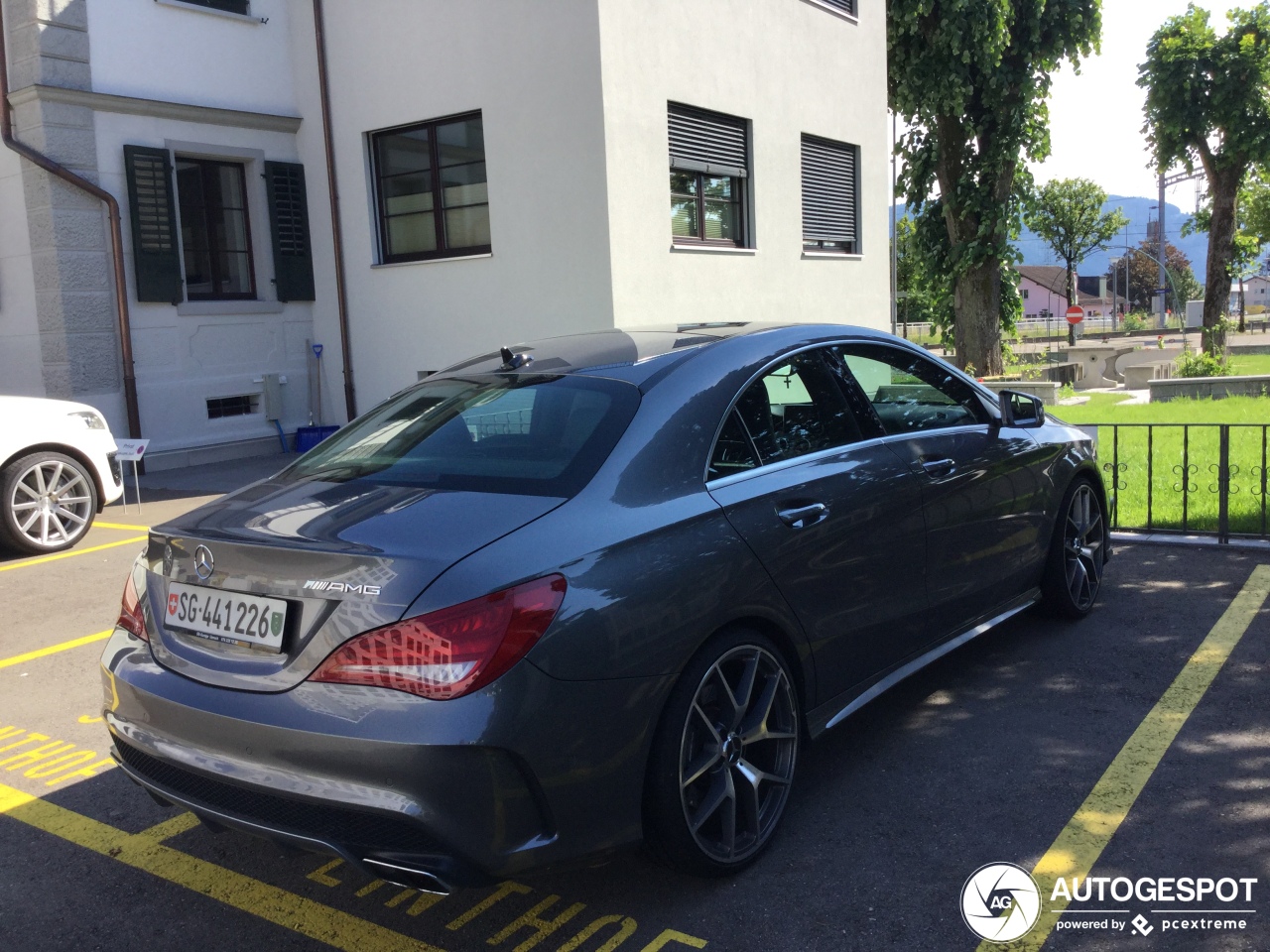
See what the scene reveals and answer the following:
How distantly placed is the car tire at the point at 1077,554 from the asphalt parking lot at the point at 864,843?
37 cm

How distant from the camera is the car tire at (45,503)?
7996 millimetres

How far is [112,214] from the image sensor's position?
465 inches

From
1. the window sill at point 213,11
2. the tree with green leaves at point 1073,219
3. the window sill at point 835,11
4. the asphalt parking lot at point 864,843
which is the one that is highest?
the tree with green leaves at point 1073,219

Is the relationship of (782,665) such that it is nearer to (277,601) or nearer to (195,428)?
(277,601)

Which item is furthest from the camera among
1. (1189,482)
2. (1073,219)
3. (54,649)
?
(1073,219)

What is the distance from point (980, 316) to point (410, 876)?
68.4 ft

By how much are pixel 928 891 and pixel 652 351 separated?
6.15ft

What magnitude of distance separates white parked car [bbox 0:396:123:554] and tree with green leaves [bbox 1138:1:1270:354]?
24205 millimetres

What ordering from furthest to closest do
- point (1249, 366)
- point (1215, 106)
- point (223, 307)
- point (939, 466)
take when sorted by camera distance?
point (1249, 366), point (1215, 106), point (223, 307), point (939, 466)

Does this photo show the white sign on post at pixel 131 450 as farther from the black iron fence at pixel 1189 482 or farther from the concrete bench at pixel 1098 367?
the concrete bench at pixel 1098 367

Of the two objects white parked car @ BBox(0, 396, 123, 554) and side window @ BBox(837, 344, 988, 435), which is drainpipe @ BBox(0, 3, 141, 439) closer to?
white parked car @ BBox(0, 396, 123, 554)

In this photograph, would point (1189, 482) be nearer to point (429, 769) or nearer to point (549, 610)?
point (549, 610)

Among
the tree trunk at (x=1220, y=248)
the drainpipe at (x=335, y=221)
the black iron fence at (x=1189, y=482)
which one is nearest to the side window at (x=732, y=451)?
the black iron fence at (x=1189, y=482)

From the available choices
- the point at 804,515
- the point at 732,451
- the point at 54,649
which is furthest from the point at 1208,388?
the point at 54,649
